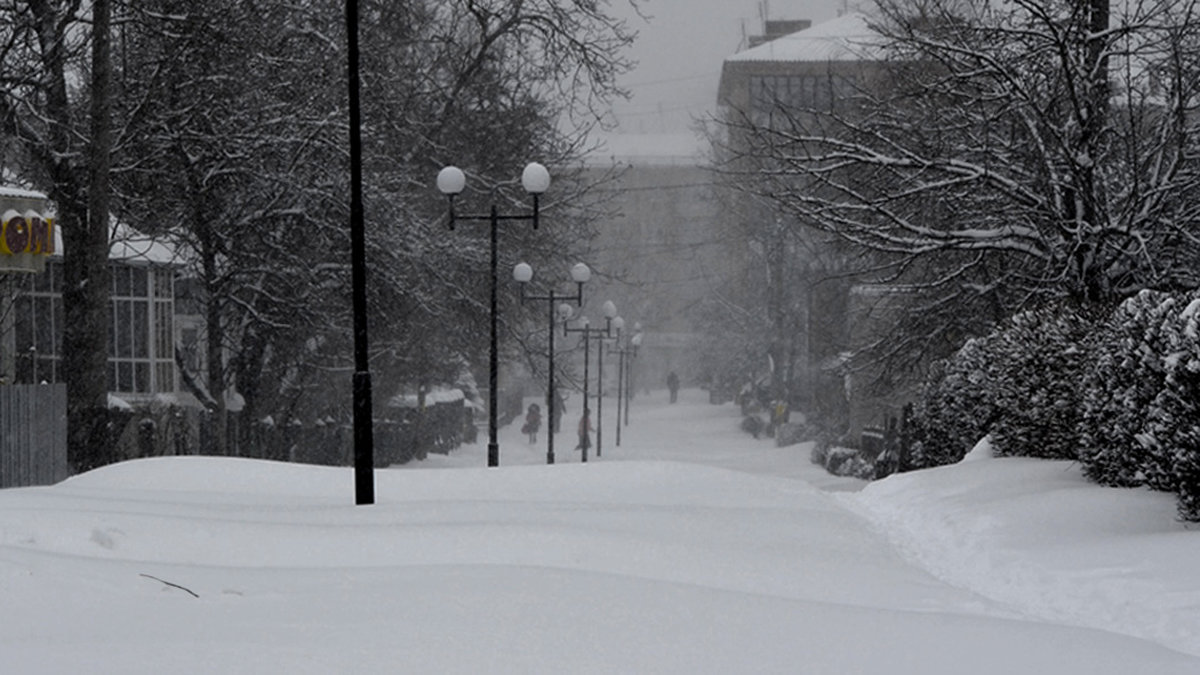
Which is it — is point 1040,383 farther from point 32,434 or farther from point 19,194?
point 19,194

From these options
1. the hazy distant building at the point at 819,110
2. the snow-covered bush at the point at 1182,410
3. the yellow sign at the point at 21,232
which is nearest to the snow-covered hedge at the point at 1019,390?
the hazy distant building at the point at 819,110

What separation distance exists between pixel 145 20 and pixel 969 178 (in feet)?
42.1

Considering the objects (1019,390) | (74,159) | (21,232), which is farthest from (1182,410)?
(74,159)

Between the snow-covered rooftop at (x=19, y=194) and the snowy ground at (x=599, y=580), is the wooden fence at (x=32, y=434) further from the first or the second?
the snowy ground at (x=599, y=580)

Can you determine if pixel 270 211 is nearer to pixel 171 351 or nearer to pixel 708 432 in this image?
pixel 171 351

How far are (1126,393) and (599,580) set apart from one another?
4.75 m

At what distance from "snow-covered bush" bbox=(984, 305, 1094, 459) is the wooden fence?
10.5 metres

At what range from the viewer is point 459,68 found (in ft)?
109

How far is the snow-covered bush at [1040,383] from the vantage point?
1333cm

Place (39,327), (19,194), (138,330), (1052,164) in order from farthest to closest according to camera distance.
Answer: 1. (138,330)
2. (39,327)
3. (1052,164)
4. (19,194)

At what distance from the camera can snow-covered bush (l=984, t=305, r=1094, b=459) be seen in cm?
1333

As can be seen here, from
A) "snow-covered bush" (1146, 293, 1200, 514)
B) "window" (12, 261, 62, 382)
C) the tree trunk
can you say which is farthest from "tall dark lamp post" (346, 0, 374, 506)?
"window" (12, 261, 62, 382)

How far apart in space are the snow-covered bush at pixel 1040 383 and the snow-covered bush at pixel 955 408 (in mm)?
603

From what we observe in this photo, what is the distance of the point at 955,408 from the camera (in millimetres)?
18406
